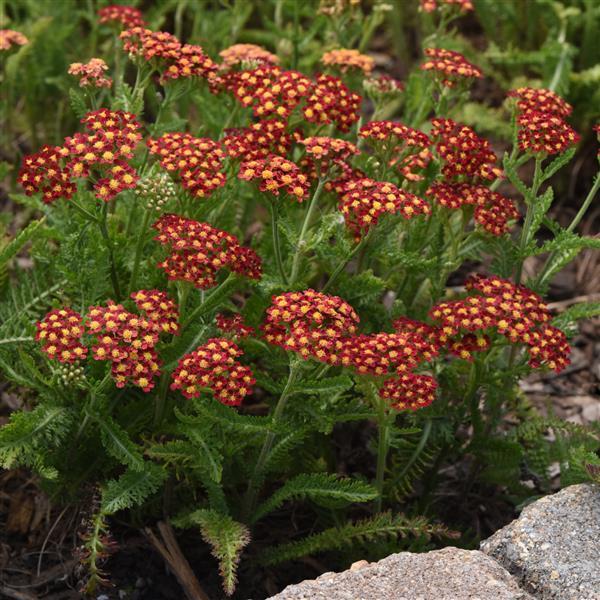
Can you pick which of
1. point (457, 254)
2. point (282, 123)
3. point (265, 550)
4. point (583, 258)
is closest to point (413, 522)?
point (265, 550)

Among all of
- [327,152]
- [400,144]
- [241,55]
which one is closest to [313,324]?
[327,152]

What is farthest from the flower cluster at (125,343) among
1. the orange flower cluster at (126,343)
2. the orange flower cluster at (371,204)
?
the orange flower cluster at (371,204)

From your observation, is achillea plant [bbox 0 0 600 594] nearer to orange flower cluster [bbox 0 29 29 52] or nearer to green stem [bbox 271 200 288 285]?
green stem [bbox 271 200 288 285]

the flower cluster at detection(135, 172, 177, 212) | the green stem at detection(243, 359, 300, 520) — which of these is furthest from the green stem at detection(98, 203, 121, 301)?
the green stem at detection(243, 359, 300, 520)

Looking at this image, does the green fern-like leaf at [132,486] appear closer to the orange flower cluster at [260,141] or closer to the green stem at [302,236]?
the green stem at [302,236]

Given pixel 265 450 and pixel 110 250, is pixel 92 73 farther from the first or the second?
pixel 265 450
